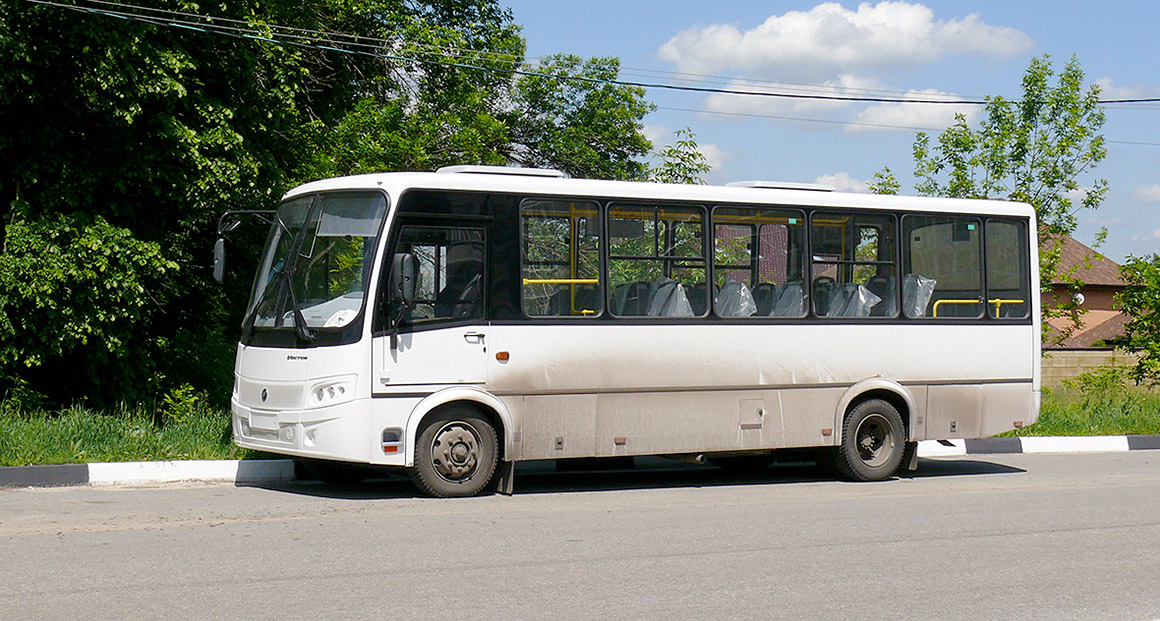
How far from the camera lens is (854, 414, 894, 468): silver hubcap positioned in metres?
Result: 12.9

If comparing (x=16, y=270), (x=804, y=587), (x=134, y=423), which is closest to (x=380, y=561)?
(x=804, y=587)

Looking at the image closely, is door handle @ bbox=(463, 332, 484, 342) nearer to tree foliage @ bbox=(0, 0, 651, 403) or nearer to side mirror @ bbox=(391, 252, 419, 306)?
side mirror @ bbox=(391, 252, 419, 306)

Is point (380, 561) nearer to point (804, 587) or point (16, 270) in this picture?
point (804, 587)

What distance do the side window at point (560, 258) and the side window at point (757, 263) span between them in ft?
3.76

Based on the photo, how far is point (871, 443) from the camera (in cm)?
1295

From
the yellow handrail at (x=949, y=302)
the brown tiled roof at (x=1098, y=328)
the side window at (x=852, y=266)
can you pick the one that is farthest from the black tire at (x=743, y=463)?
the brown tiled roof at (x=1098, y=328)

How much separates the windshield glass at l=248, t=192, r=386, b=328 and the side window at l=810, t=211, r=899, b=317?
4.38 metres

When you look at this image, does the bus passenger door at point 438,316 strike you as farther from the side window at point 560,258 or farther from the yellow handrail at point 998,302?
the yellow handrail at point 998,302

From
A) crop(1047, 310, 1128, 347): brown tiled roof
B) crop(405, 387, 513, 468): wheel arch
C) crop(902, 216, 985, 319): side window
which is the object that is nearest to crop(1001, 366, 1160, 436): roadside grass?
crop(902, 216, 985, 319): side window

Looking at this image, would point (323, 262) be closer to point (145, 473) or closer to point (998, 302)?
point (145, 473)

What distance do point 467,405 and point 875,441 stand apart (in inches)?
173

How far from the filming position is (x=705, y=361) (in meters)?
11.8

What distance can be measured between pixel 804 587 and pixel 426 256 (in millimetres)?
4778

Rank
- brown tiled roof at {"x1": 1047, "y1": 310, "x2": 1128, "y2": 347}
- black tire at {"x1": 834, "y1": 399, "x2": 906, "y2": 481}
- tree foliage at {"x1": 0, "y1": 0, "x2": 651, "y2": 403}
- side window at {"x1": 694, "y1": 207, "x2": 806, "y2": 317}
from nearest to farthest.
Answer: side window at {"x1": 694, "y1": 207, "x2": 806, "y2": 317}, black tire at {"x1": 834, "y1": 399, "x2": 906, "y2": 481}, tree foliage at {"x1": 0, "y1": 0, "x2": 651, "y2": 403}, brown tiled roof at {"x1": 1047, "y1": 310, "x2": 1128, "y2": 347}
